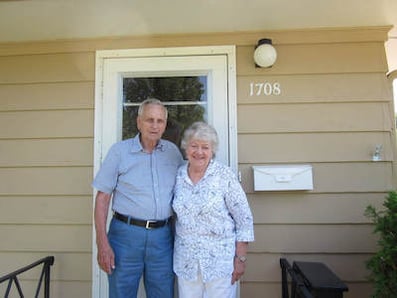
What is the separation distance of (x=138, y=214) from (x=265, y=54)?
1211mm

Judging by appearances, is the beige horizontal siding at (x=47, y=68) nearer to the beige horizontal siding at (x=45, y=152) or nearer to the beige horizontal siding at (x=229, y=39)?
the beige horizontal siding at (x=229, y=39)

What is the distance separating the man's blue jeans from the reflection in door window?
0.67 m

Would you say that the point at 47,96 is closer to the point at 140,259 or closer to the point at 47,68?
the point at 47,68

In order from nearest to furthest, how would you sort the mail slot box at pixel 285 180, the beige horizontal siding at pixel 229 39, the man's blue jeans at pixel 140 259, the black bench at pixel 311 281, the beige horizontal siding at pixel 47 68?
the black bench at pixel 311 281, the man's blue jeans at pixel 140 259, the mail slot box at pixel 285 180, the beige horizontal siding at pixel 229 39, the beige horizontal siding at pixel 47 68

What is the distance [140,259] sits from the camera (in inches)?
69.9

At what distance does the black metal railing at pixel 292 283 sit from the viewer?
1.69 m

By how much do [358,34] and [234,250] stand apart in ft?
5.13

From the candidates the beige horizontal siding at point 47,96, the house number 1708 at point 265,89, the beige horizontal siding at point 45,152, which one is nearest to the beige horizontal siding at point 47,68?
the beige horizontal siding at point 47,96

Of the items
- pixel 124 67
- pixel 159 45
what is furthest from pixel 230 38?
pixel 124 67

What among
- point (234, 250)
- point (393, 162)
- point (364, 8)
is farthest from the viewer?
point (393, 162)

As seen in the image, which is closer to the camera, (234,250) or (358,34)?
(234,250)

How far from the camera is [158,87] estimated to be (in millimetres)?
2281

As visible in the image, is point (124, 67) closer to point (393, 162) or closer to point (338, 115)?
point (338, 115)

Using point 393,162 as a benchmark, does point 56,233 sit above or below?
below
